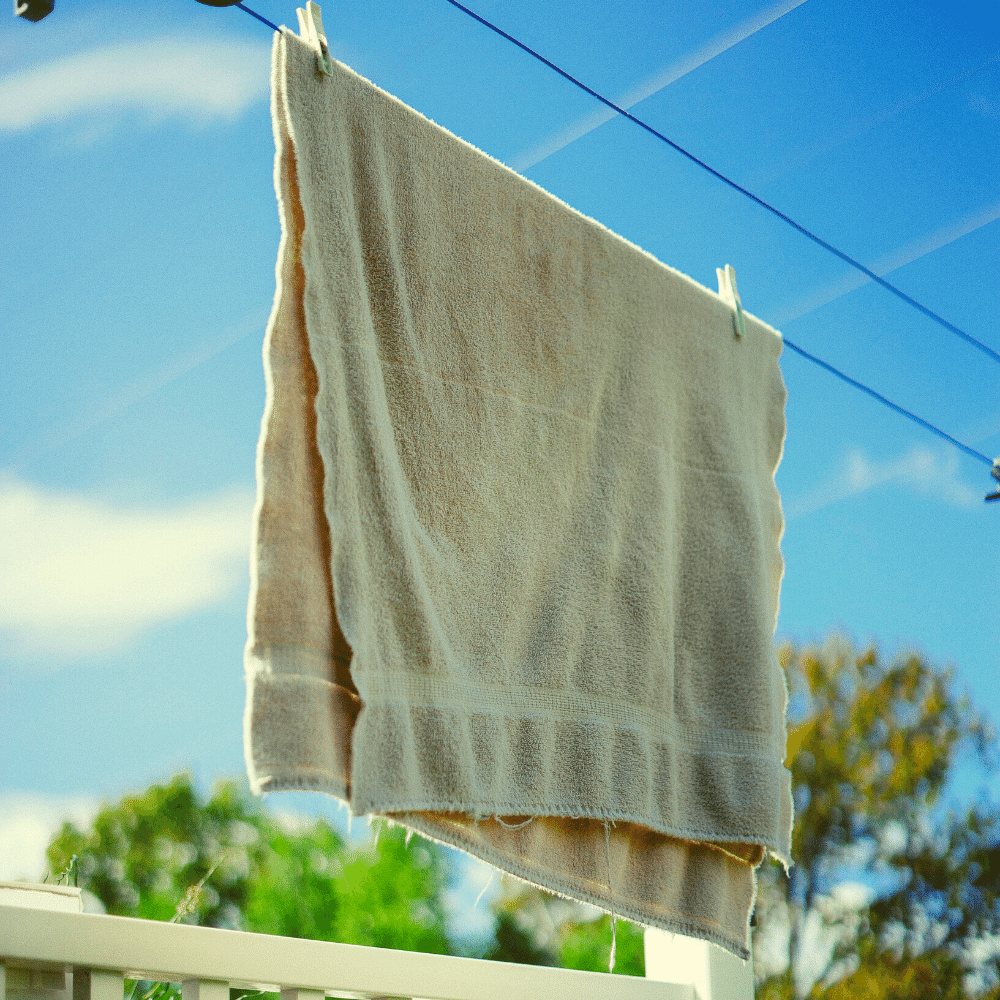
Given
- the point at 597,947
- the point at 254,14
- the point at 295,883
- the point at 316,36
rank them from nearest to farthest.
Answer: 1. the point at 316,36
2. the point at 254,14
3. the point at 597,947
4. the point at 295,883

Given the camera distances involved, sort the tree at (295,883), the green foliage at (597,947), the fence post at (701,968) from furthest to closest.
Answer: the tree at (295,883)
the green foliage at (597,947)
the fence post at (701,968)

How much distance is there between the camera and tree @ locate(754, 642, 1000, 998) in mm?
1688

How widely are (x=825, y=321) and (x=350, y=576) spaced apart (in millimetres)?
1535

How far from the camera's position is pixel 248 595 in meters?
0.66

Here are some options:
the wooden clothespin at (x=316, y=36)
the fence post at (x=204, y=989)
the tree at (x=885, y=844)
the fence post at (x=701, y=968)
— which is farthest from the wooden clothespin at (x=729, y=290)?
the tree at (x=885, y=844)

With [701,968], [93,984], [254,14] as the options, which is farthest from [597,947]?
[254,14]

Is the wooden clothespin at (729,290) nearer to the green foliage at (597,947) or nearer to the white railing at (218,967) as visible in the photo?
the white railing at (218,967)

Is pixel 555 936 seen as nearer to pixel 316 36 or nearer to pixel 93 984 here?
pixel 93 984

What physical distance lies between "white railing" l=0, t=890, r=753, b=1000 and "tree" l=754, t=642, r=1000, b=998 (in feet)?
2.65

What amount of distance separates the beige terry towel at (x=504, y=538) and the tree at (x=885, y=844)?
0.82 metres

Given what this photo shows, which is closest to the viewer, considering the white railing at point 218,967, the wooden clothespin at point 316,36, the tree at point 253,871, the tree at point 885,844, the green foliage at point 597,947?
the white railing at point 218,967

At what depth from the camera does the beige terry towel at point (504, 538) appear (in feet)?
2.30

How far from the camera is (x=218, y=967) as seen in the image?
77cm

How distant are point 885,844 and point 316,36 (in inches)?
60.7
